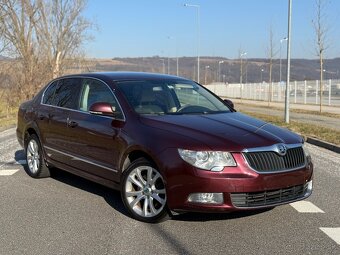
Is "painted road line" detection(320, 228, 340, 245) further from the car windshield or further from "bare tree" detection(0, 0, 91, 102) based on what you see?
"bare tree" detection(0, 0, 91, 102)

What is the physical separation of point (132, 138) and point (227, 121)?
1.11 meters

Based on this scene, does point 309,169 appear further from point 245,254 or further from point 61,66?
point 61,66

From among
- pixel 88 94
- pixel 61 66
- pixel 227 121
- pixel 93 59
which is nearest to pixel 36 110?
pixel 88 94

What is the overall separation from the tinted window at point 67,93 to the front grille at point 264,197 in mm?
2780

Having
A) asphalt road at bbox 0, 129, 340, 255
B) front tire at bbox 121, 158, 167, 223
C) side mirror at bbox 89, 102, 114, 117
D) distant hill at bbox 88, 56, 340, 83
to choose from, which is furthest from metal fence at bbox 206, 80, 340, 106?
distant hill at bbox 88, 56, 340, 83

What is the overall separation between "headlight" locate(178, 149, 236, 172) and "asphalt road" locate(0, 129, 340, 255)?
68 centimetres

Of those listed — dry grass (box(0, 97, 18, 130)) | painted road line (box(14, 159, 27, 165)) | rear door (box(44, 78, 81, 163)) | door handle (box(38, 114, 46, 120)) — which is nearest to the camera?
rear door (box(44, 78, 81, 163))

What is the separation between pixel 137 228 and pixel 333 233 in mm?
1983

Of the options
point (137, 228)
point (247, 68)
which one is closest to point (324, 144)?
point (137, 228)

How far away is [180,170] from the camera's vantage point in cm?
503

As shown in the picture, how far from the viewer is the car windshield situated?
608 centimetres

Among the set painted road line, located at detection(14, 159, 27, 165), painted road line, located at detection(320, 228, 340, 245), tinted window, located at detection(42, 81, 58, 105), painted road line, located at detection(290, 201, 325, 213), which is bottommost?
painted road line, located at detection(320, 228, 340, 245)

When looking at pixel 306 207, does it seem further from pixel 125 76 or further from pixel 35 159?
pixel 35 159

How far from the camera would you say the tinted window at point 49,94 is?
7644 millimetres
